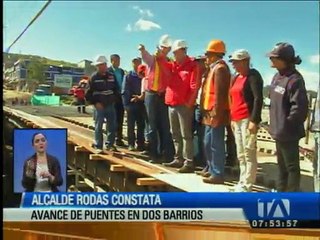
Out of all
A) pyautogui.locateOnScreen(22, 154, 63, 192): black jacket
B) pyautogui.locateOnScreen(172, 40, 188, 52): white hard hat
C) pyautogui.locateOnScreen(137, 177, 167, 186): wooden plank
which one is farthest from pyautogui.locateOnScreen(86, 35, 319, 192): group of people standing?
pyautogui.locateOnScreen(22, 154, 63, 192): black jacket

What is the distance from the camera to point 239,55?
2.93 meters

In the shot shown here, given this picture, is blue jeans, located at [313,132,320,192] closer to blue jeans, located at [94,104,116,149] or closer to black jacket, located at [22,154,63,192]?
blue jeans, located at [94,104,116,149]

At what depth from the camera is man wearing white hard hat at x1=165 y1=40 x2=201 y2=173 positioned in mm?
3016

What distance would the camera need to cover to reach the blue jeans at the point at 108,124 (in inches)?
120

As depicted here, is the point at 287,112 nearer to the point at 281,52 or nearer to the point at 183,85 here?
the point at 281,52

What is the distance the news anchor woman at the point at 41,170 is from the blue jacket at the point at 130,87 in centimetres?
50

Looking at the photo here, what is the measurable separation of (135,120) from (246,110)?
61cm

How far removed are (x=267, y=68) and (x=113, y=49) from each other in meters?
0.83

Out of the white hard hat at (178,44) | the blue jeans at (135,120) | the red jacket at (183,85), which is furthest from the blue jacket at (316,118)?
the blue jeans at (135,120)

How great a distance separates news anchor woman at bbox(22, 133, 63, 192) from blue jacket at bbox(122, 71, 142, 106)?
0.50 m

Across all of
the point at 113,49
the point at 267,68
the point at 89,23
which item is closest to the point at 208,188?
the point at 267,68

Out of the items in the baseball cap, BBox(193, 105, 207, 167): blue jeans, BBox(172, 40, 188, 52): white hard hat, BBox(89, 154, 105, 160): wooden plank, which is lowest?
BBox(89, 154, 105, 160): wooden plank

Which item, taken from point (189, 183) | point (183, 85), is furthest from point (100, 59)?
point (189, 183)

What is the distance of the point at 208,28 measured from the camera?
2904 millimetres
